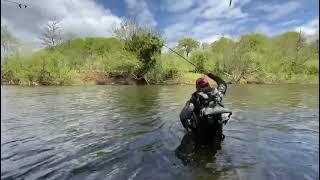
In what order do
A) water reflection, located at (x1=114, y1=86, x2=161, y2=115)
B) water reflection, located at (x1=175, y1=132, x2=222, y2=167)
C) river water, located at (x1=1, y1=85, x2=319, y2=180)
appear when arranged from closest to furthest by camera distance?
1. river water, located at (x1=1, y1=85, x2=319, y2=180)
2. water reflection, located at (x1=175, y1=132, x2=222, y2=167)
3. water reflection, located at (x1=114, y1=86, x2=161, y2=115)

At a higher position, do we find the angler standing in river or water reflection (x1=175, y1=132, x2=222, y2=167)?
the angler standing in river

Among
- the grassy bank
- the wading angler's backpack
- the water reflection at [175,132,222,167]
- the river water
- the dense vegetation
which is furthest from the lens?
the dense vegetation

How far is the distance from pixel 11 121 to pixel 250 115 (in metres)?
9.32

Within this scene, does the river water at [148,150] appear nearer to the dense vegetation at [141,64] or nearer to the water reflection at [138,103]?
the water reflection at [138,103]

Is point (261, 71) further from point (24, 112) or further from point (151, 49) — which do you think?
point (24, 112)

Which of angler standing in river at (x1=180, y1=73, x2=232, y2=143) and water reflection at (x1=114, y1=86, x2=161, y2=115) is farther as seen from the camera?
water reflection at (x1=114, y1=86, x2=161, y2=115)

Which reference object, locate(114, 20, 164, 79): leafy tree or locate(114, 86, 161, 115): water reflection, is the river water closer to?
locate(114, 86, 161, 115): water reflection

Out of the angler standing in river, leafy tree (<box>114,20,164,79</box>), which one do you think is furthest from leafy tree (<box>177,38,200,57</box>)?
the angler standing in river

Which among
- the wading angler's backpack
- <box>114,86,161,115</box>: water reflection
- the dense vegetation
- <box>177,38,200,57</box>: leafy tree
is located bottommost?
<box>114,86,161,115</box>: water reflection

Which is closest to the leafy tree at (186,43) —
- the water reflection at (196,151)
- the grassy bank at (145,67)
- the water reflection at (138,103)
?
the grassy bank at (145,67)

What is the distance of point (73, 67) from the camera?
49344 mm

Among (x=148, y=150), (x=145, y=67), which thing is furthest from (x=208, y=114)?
(x=145, y=67)

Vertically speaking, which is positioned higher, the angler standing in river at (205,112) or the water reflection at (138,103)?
the angler standing in river at (205,112)

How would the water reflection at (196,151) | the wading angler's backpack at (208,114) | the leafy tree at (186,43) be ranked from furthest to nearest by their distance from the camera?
1. the leafy tree at (186,43)
2. the wading angler's backpack at (208,114)
3. the water reflection at (196,151)
